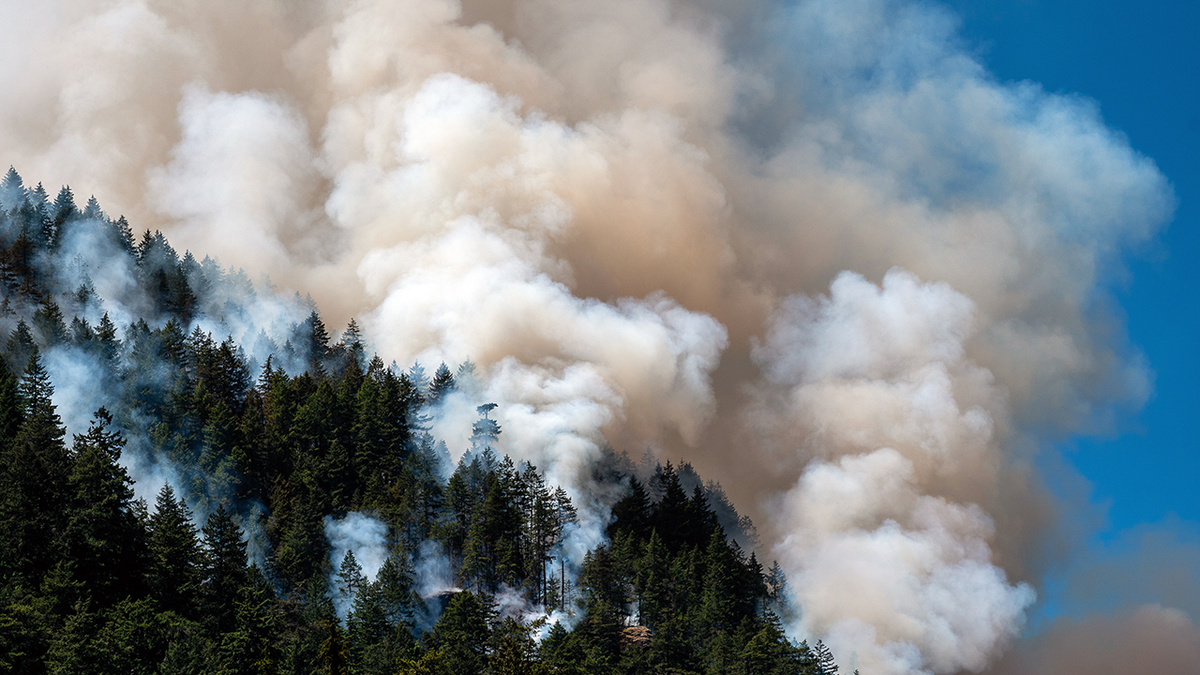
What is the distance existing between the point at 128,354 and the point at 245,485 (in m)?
22.0

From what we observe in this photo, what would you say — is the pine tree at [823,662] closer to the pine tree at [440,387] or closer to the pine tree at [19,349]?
the pine tree at [440,387]

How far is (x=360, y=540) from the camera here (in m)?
104

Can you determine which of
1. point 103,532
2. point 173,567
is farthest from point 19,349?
point 173,567

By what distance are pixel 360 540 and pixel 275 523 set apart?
331 inches

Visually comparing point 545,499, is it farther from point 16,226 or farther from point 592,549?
point 16,226

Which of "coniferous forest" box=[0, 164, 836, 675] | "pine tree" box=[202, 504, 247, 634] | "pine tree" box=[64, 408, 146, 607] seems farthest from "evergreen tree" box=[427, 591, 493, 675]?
"pine tree" box=[64, 408, 146, 607]

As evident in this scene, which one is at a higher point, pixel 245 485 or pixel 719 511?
pixel 719 511

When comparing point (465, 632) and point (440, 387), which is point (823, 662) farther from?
point (440, 387)

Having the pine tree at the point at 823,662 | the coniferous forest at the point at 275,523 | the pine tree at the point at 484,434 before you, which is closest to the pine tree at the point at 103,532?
the coniferous forest at the point at 275,523

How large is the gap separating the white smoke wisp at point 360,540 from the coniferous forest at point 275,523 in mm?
217

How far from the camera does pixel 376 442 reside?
116000 millimetres

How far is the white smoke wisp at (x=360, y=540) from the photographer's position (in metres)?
103

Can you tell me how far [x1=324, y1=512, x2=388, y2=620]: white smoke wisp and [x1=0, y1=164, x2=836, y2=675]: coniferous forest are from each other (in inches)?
8.6

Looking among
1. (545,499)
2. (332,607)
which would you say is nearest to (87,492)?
(332,607)
